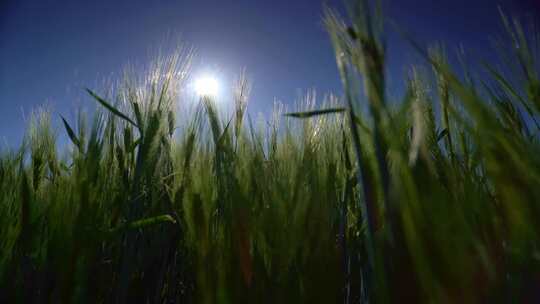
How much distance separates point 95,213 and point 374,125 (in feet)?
2.64

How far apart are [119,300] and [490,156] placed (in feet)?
2.82

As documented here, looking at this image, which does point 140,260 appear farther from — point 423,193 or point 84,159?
point 423,193

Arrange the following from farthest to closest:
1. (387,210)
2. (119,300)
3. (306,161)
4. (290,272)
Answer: (306,161), (119,300), (290,272), (387,210)

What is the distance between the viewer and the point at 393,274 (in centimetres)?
47

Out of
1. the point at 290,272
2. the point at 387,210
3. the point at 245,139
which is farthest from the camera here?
the point at 245,139

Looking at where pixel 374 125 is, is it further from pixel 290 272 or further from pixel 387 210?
pixel 290 272

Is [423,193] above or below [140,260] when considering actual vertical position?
above

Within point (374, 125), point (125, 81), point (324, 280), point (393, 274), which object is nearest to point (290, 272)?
point (324, 280)

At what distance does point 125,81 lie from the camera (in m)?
1.44

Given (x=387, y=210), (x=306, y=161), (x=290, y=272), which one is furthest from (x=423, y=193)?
(x=306, y=161)

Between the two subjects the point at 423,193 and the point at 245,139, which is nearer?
the point at 423,193

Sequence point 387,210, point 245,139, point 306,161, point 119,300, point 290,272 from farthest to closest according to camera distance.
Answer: point 245,139 < point 306,161 < point 119,300 < point 290,272 < point 387,210

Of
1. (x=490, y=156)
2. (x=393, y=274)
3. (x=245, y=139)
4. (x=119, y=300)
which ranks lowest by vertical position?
(x=119, y=300)

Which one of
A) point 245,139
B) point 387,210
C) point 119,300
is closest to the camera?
point 387,210
